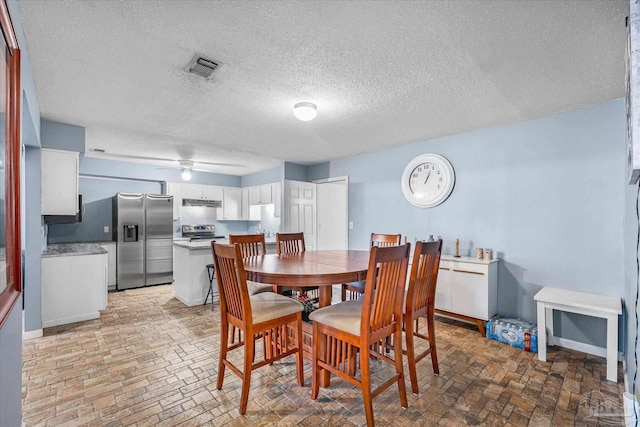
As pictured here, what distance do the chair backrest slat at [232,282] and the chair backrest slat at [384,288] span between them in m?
0.73

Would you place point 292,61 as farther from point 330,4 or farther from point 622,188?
point 622,188

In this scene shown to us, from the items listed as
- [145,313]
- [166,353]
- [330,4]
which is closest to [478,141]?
[330,4]

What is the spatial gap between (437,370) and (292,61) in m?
2.53

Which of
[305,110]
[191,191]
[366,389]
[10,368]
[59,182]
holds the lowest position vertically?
[366,389]

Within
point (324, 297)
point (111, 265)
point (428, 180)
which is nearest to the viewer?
point (324, 297)

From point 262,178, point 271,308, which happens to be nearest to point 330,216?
point 262,178

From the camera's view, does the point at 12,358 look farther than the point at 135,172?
No

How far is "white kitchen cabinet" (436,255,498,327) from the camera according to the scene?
310cm

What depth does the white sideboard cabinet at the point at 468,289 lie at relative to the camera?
3.10 m

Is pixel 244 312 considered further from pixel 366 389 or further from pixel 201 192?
pixel 201 192

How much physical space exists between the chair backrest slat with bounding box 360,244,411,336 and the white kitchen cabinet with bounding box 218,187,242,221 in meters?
5.62

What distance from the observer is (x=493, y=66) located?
208 cm

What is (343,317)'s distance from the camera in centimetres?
190

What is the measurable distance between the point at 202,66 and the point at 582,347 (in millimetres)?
4044
